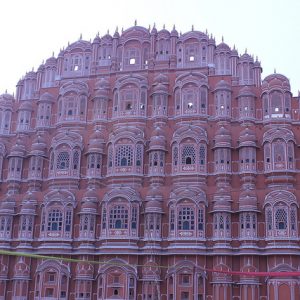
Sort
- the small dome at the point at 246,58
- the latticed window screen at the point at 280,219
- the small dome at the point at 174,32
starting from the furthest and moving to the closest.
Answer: the small dome at the point at 174,32 → the small dome at the point at 246,58 → the latticed window screen at the point at 280,219

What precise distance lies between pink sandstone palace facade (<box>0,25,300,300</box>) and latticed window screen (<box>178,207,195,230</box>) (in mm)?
78

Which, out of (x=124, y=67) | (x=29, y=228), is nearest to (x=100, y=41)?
(x=124, y=67)

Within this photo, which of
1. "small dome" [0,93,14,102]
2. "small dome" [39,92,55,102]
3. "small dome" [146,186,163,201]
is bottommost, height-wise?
"small dome" [146,186,163,201]

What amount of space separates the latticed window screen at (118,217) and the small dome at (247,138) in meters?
10.8

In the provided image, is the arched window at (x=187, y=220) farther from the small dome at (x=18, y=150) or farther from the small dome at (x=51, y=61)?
the small dome at (x=51, y=61)

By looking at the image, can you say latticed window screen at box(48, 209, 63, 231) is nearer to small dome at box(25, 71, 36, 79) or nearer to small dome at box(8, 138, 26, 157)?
small dome at box(8, 138, 26, 157)

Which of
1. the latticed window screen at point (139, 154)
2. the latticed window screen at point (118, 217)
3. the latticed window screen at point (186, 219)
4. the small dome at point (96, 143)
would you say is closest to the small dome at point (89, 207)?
the latticed window screen at point (118, 217)

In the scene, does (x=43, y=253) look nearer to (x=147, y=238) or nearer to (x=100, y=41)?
(x=147, y=238)

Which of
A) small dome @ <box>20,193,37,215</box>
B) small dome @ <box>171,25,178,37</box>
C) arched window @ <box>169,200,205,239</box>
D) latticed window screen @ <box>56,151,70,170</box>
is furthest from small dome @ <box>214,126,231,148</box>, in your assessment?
small dome @ <box>20,193,37,215</box>

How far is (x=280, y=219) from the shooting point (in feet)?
121

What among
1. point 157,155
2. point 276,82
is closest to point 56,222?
point 157,155

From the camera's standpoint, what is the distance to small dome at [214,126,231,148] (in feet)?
130

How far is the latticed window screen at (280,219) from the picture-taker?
121 ft

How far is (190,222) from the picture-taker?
3822 centimetres
